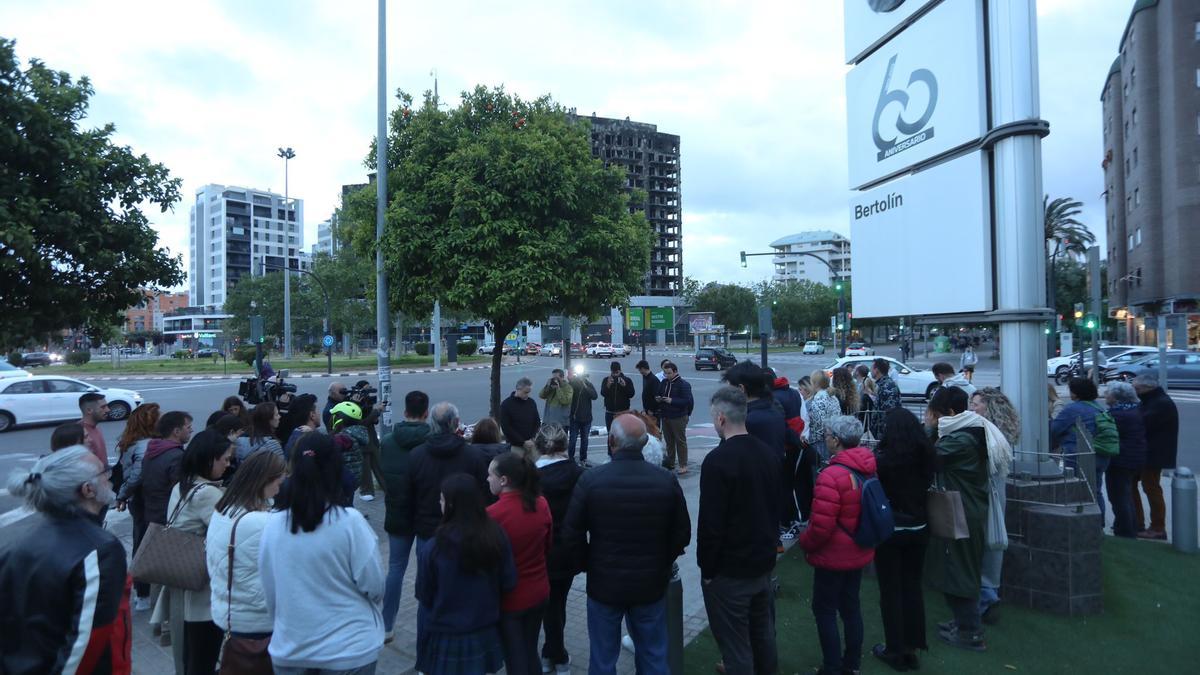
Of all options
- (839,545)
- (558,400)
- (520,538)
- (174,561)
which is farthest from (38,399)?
(839,545)

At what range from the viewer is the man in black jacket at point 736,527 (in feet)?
12.5

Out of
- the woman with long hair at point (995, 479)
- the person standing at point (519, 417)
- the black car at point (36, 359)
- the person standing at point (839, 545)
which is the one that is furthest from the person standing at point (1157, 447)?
the black car at point (36, 359)

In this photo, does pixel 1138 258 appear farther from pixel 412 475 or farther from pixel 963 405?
pixel 412 475

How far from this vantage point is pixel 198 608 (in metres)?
3.75

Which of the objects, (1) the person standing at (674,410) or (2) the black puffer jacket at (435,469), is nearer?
(2) the black puffer jacket at (435,469)

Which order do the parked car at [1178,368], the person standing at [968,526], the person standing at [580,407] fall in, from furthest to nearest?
1. the parked car at [1178,368]
2. the person standing at [580,407]
3. the person standing at [968,526]

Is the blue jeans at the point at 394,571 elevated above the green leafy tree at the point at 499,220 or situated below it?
below

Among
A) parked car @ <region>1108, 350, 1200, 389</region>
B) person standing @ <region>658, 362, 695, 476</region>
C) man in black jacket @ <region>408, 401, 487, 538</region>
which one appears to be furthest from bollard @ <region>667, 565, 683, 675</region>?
parked car @ <region>1108, 350, 1200, 389</region>

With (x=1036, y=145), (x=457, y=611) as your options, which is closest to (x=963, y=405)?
(x=1036, y=145)

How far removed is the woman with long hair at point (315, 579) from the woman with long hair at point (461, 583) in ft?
1.10

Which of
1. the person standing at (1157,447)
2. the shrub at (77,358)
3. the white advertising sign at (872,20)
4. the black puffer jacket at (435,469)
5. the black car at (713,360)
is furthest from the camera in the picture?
the shrub at (77,358)

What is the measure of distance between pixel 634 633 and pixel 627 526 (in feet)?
2.40

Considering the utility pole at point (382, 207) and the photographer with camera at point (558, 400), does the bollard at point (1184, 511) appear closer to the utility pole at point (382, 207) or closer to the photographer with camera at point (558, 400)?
the photographer with camera at point (558, 400)

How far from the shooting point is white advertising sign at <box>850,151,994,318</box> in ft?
18.6
